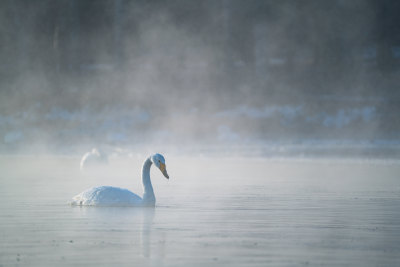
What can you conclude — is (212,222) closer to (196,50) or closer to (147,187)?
(147,187)

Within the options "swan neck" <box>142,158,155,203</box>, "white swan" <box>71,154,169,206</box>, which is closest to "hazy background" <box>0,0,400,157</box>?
"swan neck" <box>142,158,155,203</box>

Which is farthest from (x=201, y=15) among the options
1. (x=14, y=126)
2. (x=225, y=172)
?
(x=225, y=172)

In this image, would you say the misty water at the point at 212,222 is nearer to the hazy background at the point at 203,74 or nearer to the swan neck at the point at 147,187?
the swan neck at the point at 147,187

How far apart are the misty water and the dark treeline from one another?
9756 mm

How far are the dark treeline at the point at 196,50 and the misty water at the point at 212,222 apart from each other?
976cm

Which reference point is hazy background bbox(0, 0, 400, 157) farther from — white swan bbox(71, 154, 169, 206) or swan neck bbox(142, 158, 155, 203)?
white swan bbox(71, 154, 169, 206)

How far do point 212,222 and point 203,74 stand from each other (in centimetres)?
1659

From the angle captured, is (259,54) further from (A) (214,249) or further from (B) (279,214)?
(A) (214,249)

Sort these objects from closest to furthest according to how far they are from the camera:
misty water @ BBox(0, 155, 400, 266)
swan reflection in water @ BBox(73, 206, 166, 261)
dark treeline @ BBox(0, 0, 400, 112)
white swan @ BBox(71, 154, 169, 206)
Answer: misty water @ BBox(0, 155, 400, 266)
swan reflection in water @ BBox(73, 206, 166, 261)
white swan @ BBox(71, 154, 169, 206)
dark treeline @ BBox(0, 0, 400, 112)

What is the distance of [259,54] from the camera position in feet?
80.7

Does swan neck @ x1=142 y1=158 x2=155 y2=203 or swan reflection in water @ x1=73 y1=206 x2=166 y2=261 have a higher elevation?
swan neck @ x1=142 y1=158 x2=155 y2=203

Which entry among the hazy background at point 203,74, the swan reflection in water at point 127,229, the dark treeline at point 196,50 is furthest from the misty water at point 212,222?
the dark treeline at point 196,50

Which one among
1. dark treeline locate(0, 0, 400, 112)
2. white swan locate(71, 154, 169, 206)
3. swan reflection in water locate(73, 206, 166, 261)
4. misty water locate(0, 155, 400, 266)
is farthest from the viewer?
dark treeline locate(0, 0, 400, 112)

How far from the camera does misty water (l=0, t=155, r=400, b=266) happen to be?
21.6 ft
